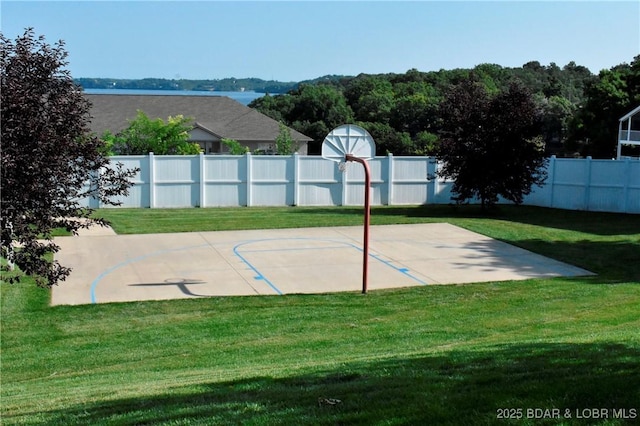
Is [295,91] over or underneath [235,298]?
over

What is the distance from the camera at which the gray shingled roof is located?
141 feet

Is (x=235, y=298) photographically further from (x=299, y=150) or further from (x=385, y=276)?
(x=299, y=150)

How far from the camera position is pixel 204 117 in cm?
4516

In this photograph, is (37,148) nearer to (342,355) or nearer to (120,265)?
(342,355)

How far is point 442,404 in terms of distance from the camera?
17.9 feet

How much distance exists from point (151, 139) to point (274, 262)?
19162 mm

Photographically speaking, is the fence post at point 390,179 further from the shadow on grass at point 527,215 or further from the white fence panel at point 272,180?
the white fence panel at point 272,180

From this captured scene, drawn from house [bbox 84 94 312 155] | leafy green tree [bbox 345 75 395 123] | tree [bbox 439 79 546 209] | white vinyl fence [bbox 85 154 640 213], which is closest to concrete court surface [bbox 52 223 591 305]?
tree [bbox 439 79 546 209]

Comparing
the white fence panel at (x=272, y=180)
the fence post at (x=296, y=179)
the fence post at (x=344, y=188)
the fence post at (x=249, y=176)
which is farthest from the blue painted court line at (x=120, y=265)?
the fence post at (x=344, y=188)

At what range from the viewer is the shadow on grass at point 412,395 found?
524 centimetres

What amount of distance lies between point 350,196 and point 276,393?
23.7 m

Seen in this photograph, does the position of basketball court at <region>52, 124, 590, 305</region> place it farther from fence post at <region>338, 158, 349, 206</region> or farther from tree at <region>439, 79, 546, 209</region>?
fence post at <region>338, 158, 349, 206</region>

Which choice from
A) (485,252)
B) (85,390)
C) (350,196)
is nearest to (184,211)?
(350,196)

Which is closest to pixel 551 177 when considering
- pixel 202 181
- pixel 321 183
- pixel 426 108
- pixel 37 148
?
pixel 321 183
